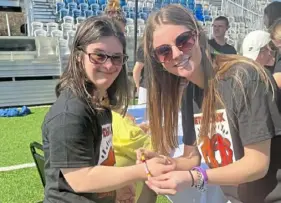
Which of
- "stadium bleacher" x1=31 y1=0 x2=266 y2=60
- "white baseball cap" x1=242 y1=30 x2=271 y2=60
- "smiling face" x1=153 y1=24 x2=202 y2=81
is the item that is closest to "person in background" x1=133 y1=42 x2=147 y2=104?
"white baseball cap" x1=242 y1=30 x2=271 y2=60

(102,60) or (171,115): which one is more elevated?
(102,60)

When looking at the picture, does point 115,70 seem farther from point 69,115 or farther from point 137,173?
point 137,173

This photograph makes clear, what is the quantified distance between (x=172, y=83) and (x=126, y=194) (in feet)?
2.09

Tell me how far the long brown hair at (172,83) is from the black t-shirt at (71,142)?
253mm

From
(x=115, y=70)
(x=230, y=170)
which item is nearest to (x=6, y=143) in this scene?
(x=115, y=70)

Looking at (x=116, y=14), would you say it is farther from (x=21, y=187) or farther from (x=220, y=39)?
(x=21, y=187)

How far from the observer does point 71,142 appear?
3.95 feet

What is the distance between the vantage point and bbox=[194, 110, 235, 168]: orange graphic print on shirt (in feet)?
4.25

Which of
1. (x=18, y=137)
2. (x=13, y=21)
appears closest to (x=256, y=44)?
(x=18, y=137)

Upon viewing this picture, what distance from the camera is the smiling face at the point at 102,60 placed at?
1.36 metres

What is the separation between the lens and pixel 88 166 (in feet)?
4.07

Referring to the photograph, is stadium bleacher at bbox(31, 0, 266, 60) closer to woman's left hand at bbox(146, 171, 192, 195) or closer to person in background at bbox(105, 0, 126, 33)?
person in background at bbox(105, 0, 126, 33)

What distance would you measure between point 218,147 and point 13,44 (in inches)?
285

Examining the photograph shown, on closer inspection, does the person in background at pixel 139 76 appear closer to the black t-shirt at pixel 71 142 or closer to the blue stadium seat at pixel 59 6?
the black t-shirt at pixel 71 142
